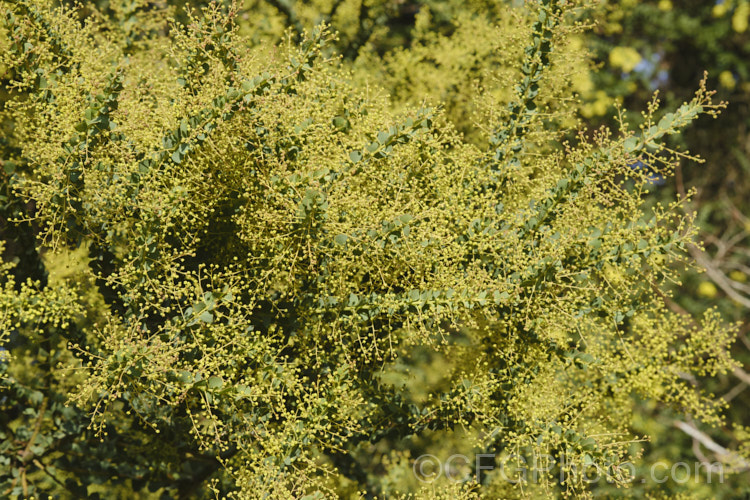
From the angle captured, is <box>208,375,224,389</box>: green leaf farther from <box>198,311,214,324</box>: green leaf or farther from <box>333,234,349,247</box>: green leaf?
<box>333,234,349,247</box>: green leaf

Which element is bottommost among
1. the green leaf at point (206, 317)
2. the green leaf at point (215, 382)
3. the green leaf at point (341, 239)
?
the green leaf at point (215, 382)

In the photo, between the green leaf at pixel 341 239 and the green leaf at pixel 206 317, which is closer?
the green leaf at pixel 206 317

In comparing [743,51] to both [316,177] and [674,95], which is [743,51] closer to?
[674,95]

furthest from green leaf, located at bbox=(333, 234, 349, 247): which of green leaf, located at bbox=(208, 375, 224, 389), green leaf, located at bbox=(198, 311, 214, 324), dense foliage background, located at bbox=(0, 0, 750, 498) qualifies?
green leaf, located at bbox=(208, 375, 224, 389)

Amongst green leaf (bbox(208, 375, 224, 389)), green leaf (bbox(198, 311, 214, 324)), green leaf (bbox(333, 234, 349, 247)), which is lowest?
green leaf (bbox(208, 375, 224, 389))

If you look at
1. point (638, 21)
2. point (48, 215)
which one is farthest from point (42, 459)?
point (638, 21)

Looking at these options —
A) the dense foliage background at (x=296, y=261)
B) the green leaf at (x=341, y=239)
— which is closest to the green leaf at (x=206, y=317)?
the dense foliage background at (x=296, y=261)

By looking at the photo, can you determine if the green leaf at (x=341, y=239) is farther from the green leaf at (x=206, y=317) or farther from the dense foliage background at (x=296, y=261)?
the green leaf at (x=206, y=317)

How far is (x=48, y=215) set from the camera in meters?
2.88

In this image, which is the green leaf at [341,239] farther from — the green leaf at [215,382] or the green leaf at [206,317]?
the green leaf at [215,382]

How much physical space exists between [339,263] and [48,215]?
1183 millimetres

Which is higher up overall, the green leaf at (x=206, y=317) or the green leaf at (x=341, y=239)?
the green leaf at (x=341, y=239)

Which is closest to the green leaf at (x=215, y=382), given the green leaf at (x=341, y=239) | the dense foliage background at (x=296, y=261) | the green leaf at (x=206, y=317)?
the dense foliage background at (x=296, y=261)

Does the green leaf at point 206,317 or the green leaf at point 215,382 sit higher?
the green leaf at point 206,317
